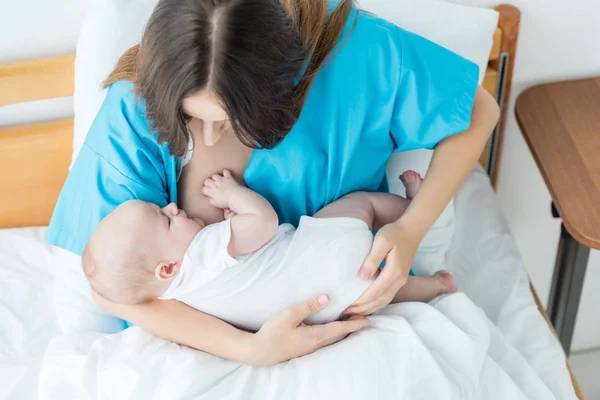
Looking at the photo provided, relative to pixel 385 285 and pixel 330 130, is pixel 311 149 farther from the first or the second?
pixel 385 285

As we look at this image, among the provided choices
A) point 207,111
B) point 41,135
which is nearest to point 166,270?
point 207,111

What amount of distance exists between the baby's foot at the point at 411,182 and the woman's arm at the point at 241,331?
0.28 m

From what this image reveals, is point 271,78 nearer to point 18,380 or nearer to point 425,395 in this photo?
point 425,395

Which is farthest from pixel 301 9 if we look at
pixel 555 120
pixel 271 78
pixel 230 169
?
pixel 555 120

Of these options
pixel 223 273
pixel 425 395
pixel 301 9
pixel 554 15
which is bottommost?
pixel 425 395

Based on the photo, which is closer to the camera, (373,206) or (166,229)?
(166,229)

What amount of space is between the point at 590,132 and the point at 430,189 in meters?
0.46

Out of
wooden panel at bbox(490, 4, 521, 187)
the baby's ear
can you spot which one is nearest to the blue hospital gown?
the baby's ear

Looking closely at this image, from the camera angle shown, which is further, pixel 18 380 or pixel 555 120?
pixel 555 120

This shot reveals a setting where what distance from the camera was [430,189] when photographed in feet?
3.40

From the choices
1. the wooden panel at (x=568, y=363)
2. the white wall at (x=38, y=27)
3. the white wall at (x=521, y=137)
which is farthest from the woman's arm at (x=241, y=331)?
the white wall at (x=521, y=137)

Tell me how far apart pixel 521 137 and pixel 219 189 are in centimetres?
86

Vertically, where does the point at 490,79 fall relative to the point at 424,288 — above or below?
above

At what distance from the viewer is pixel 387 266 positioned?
3.16 feet
